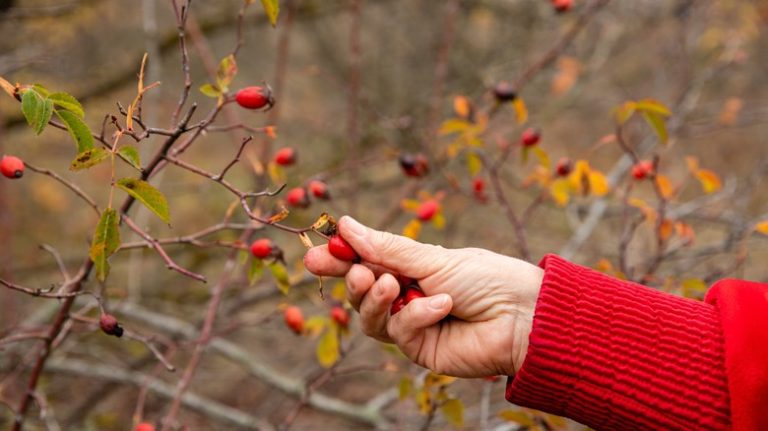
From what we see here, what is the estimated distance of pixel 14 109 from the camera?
4.05 metres

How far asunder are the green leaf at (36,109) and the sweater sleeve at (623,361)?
33.5 inches

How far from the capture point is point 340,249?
123 cm

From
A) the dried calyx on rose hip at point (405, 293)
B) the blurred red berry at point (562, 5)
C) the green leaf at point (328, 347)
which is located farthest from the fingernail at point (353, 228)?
the blurred red berry at point (562, 5)

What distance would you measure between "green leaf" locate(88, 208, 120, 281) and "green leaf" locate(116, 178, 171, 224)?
42 mm

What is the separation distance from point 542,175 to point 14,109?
3370 millimetres

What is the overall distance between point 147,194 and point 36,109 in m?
0.19

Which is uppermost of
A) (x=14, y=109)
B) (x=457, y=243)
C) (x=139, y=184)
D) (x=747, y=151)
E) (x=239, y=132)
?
(x=139, y=184)

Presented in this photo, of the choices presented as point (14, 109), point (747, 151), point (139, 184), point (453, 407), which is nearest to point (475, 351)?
point (453, 407)

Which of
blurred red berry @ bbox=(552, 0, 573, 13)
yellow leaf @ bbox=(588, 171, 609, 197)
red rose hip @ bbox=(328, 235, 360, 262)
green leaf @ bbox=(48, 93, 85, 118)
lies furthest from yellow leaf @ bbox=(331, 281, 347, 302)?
blurred red berry @ bbox=(552, 0, 573, 13)

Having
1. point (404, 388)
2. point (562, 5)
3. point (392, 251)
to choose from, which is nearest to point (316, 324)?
point (404, 388)

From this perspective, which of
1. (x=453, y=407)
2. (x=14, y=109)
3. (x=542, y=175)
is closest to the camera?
(x=453, y=407)

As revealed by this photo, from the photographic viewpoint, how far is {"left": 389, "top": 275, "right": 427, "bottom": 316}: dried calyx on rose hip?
130 cm

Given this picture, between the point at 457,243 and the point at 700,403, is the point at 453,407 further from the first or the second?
the point at 457,243

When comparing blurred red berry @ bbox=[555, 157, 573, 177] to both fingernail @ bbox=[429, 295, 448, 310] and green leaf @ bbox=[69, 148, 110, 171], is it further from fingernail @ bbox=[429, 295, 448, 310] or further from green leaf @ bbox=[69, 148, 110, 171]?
green leaf @ bbox=[69, 148, 110, 171]
